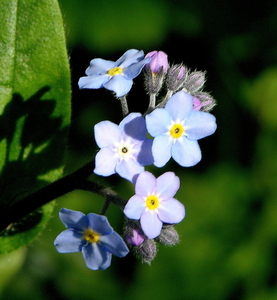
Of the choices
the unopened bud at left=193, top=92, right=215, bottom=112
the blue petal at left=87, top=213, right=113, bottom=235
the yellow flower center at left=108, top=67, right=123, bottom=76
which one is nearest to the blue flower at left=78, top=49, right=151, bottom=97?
the yellow flower center at left=108, top=67, right=123, bottom=76

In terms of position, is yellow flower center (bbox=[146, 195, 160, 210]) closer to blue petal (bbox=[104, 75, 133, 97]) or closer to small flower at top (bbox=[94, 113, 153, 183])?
small flower at top (bbox=[94, 113, 153, 183])

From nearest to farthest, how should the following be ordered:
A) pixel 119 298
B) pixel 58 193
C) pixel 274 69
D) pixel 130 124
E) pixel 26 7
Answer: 1. pixel 130 124
2. pixel 58 193
3. pixel 26 7
4. pixel 119 298
5. pixel 274 69

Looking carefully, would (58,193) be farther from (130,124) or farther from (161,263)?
(161,263)

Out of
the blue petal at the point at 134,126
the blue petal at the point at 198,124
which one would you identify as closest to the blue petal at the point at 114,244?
the blue petal at the point at 134,126

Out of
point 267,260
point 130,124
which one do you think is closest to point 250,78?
point 267,260

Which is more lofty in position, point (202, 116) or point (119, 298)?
point (202, 116)
